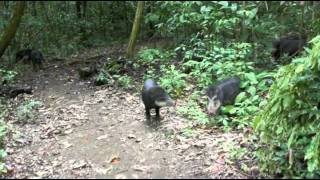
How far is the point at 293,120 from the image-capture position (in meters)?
6.51

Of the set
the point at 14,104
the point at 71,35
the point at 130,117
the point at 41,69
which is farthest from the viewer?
the point at 71,35

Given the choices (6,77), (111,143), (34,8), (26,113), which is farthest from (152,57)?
(34,8)

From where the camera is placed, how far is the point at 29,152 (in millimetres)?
7641

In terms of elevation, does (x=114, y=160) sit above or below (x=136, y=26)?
below

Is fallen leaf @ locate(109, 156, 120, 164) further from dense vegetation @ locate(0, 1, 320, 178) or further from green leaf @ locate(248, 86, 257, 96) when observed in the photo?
green leaf @ locate(248, 86, 257, 96)

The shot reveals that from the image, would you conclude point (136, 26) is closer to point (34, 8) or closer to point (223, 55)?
point (223, 55)

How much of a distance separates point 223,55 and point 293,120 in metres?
4.73

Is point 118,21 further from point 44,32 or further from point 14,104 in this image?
point 14,104

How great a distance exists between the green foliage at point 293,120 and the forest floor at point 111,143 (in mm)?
500

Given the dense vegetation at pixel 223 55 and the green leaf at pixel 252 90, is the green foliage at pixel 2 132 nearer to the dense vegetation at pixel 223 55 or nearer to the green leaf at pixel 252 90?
the dense vegetation at pixel 223 55

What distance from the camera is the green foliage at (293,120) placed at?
6.13m

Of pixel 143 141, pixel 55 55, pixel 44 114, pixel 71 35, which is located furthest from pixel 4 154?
pixel 71 35

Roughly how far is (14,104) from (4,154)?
3.79 meters

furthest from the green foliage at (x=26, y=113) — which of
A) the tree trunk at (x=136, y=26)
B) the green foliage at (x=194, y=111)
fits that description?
the tree trunk at (x=136, y=26)
